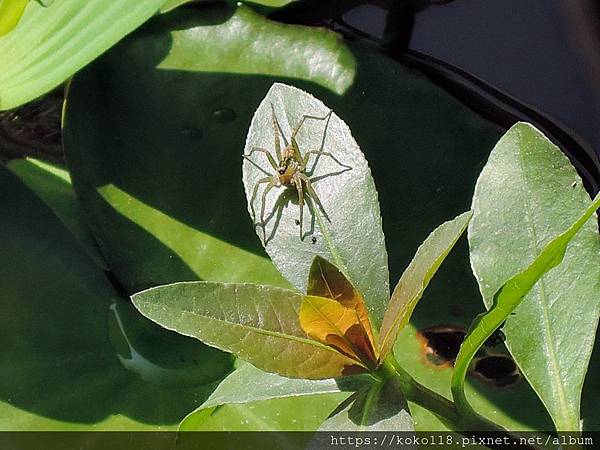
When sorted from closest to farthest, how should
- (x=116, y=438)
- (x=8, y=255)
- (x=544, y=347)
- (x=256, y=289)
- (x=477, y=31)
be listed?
(x=256, y=289) → (x=544, y=347) → (x=116, y=438) → (x=8, y=255) → (x=477, y=31)

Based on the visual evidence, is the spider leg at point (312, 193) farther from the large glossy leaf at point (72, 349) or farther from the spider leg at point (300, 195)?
the large glossy leaf at point (72, 349)

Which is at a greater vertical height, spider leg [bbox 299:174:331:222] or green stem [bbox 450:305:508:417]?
spider leg [bbox 299:174:331:222]

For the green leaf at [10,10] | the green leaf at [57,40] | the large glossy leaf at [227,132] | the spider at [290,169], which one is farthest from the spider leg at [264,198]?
the green leaf at [10,10]

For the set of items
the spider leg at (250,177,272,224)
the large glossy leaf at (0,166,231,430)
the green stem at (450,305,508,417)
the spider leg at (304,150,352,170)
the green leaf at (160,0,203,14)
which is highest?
the green leaf at (160,0,203,14)

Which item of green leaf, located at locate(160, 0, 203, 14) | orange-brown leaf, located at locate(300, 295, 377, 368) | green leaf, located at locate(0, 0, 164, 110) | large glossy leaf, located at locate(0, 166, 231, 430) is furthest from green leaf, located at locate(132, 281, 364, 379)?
green leaf, located at locate(160, 0, 203, 14)

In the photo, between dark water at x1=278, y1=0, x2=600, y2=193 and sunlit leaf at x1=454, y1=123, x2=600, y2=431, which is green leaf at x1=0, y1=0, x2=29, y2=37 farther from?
sunlit leaf at x1=454, y1=123, x2=600, y2=431

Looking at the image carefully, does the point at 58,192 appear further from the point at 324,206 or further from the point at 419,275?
the point at 419,275

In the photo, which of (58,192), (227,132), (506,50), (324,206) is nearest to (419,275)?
(324,206)

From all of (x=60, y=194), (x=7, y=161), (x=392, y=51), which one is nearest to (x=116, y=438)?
(x=60, y=194)

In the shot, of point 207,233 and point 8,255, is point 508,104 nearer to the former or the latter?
point 207,233
